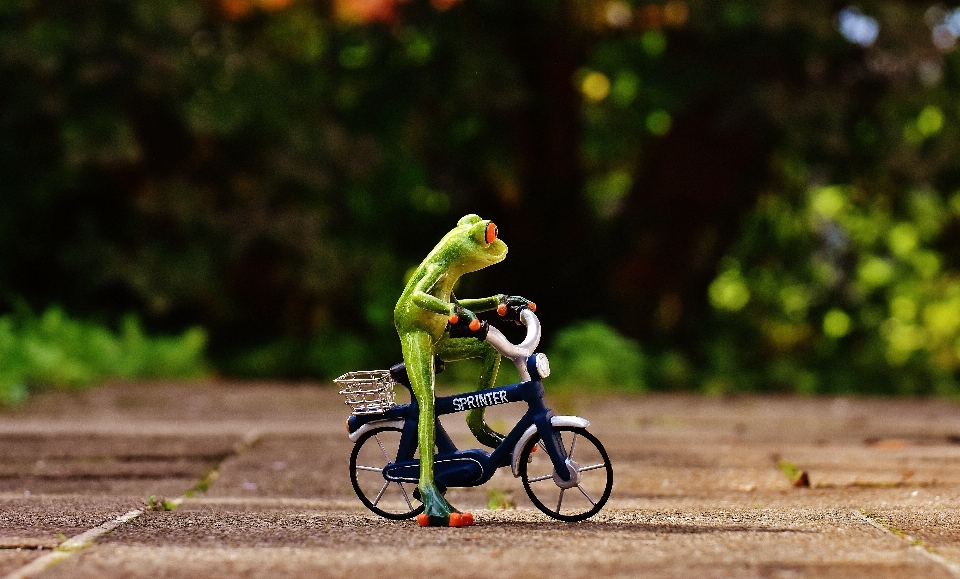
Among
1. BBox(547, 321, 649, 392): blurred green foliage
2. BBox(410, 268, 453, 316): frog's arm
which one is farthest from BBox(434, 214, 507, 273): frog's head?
BBox(547, 321, 649, 392): blurred green foliage

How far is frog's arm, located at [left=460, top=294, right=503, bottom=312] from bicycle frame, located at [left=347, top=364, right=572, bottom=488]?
0.34 m

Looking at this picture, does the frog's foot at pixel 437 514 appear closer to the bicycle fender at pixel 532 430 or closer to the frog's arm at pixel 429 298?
the bicycle fender at pixel 532 430

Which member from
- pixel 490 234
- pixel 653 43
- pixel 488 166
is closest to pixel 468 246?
pixel 490 234

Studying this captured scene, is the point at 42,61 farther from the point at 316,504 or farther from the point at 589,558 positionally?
the point at 589,558

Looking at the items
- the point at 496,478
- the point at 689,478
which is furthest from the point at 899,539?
the point at 496,478

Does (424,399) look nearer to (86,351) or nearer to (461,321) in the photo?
(461,321)

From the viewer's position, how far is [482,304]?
5.64 meters

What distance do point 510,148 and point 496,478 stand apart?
11580 millimetres

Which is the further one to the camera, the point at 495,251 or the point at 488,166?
the point at 488,166

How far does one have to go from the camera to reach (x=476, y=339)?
18.6ft

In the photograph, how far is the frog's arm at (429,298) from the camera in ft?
17.5

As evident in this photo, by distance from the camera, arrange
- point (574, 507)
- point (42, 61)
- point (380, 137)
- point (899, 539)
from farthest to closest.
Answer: point (380, 137) → point (42, 61) → point (574, 507) → point (899, 539)

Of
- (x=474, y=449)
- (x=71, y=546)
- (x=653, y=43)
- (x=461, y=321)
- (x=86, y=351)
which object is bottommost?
(x=86, y=351)

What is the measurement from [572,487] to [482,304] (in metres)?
1.00
